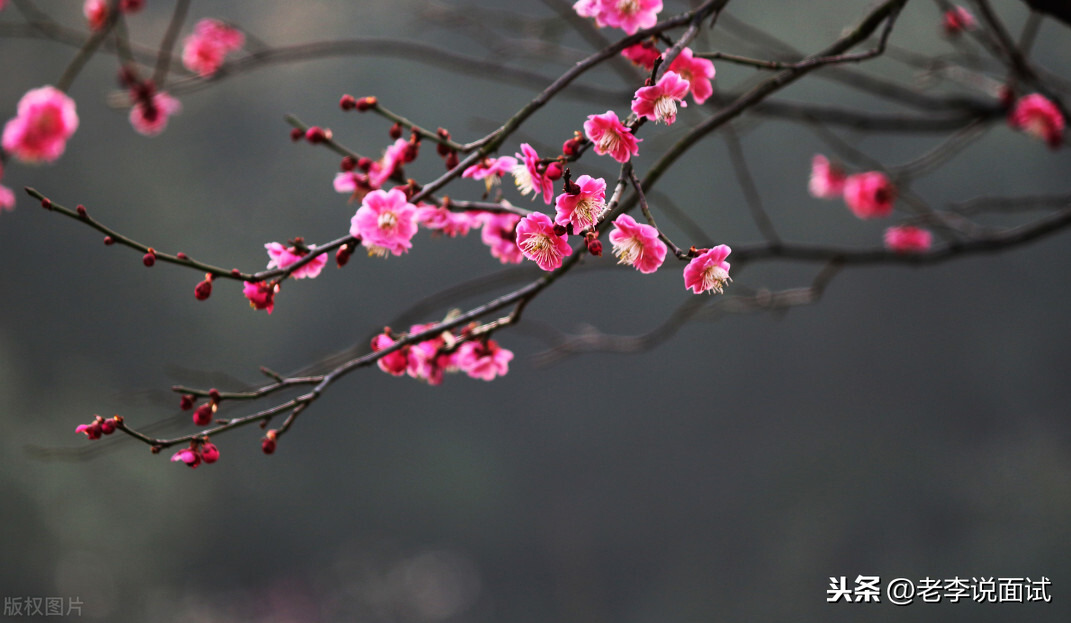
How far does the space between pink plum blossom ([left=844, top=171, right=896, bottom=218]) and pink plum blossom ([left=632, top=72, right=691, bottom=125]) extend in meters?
1.29

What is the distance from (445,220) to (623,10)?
9.3 inches

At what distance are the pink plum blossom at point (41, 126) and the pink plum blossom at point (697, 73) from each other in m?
0.70

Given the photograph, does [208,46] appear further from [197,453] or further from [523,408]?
[523,408]

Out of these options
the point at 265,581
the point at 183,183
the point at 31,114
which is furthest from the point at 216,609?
the point at 31,114

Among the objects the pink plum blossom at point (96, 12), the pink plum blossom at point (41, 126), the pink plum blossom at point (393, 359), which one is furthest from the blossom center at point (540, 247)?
the pink plum blossom at point (96, 12)

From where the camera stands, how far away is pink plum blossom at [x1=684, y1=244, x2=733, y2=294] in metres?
0.49

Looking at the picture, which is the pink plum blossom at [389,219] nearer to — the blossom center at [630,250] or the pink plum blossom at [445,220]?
the pink plum blossom at [445,220]

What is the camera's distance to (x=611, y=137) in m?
0.48

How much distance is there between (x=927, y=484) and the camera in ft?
21.7

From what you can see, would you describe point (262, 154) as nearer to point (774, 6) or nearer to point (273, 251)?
point (774, 6)

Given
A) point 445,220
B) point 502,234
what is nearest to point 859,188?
point 502,234

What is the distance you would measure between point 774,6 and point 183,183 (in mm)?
6914

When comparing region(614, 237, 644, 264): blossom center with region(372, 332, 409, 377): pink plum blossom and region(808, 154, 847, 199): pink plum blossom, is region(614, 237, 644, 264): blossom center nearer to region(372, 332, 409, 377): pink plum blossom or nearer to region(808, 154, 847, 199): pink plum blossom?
region(372, 332, 409, 377): pink plum blossom

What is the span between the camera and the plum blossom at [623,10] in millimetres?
569
